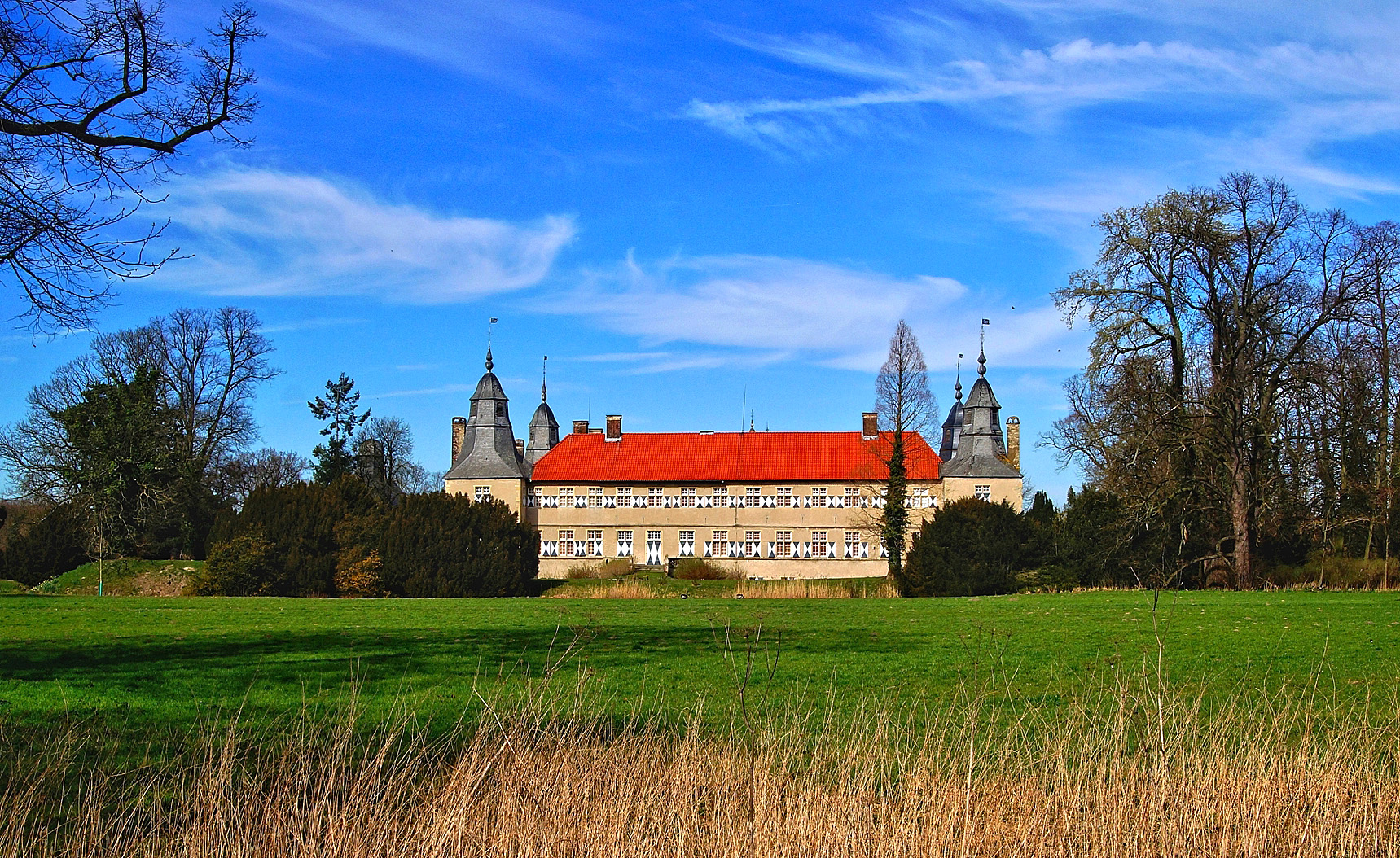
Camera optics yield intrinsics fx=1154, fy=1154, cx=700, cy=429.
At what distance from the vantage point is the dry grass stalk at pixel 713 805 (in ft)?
16.0

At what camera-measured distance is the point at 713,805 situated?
17.5ft

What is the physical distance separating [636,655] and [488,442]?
4024 centimetres

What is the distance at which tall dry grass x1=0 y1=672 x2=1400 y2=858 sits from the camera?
16.0 feet

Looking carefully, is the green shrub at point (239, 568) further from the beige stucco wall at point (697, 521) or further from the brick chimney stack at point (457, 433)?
the brick chimney stack at point (457, 433)

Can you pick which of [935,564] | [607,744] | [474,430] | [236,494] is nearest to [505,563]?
[935,564]

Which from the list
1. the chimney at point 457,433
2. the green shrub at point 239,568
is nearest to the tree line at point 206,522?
the green shrub at point 239,568

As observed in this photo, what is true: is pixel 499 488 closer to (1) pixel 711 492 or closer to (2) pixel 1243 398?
(1) pixel 711 492

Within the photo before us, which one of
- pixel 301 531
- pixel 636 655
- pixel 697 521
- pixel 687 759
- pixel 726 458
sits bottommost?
pixel 636 655

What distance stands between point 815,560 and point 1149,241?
25753 millimetres

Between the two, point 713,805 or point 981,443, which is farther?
point 981,443

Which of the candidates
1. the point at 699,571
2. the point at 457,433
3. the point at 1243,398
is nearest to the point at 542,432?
the point at 457,433

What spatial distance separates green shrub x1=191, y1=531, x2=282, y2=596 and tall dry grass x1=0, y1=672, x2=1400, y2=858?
1039 inches

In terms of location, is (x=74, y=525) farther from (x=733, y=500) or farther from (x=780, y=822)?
(x=780, y=822)

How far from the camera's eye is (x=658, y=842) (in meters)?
4.91
